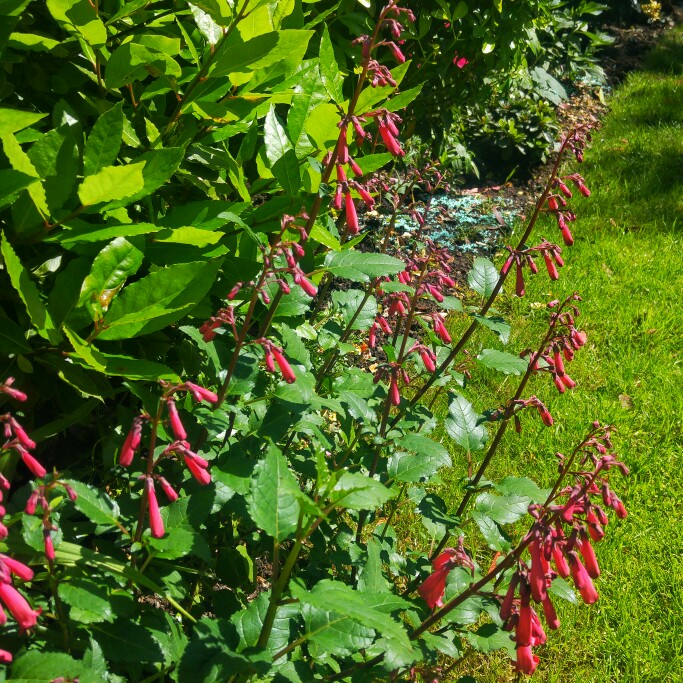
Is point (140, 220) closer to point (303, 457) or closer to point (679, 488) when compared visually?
point (303, 457)

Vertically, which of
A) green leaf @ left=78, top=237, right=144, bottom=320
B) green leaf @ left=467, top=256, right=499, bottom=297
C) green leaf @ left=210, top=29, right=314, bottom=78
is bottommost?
green leaf @ left=467, top=256, right=499, bottom=297

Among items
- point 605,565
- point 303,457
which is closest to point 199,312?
point 303,457

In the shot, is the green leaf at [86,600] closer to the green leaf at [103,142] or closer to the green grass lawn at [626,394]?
the green leaf at [103,142]

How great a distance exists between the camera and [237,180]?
2219mm

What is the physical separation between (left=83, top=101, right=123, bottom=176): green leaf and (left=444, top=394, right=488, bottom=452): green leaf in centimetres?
112

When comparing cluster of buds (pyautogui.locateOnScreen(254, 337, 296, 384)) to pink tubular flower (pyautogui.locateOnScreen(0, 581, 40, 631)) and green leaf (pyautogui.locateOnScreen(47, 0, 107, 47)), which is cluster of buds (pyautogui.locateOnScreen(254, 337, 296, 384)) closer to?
pink tubular flower (pyautogui.locateOnScreen(0, 581, 40, 631))

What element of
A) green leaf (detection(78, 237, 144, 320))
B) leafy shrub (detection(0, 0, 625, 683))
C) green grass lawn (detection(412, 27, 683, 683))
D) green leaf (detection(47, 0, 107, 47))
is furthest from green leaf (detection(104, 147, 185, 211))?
green grass lawn (detection(412, 27, 683, 683))

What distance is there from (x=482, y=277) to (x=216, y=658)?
134 centimetres

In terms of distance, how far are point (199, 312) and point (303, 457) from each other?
59 centimetres

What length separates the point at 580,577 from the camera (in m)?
1.64

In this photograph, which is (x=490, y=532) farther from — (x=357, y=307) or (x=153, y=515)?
(x=153, y=515)

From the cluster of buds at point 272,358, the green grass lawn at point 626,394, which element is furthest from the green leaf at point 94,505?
the green grass lawn at point 626,394

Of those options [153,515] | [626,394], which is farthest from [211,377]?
[626,394]

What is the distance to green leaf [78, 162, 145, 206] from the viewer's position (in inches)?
69.4
